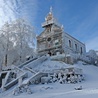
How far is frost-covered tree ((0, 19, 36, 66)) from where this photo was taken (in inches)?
1358

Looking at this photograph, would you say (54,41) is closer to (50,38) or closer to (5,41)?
(50,38)

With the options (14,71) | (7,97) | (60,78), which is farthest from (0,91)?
(60,78)

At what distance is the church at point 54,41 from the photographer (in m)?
41.2

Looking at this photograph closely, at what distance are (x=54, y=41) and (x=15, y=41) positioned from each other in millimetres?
10711

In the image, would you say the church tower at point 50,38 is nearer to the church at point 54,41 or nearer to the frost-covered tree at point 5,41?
the church at point 54,41

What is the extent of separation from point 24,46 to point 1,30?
18.1 feet

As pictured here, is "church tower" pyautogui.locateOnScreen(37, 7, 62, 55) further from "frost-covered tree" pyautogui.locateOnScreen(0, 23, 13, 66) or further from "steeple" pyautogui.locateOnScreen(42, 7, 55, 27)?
"frost-covered tree" pyautogui.locateOnScreen(0, 23, 13, 66)

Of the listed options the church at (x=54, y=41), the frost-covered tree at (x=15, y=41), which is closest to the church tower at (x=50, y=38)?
the church at (x=54, y=41)

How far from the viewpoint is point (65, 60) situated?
32.0 meters

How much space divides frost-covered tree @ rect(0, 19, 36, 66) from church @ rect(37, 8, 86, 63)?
6.42 m

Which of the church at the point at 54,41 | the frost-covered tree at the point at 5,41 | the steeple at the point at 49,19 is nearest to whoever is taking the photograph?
the frost-covered tree at the point at 5,41

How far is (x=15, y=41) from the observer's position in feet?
117

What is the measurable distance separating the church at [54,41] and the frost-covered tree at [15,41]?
642cm

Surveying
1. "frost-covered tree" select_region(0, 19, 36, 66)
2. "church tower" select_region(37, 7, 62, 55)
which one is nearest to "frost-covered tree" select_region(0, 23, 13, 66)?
"frost-covered tree" select_region(0, 19, 36, 66)
